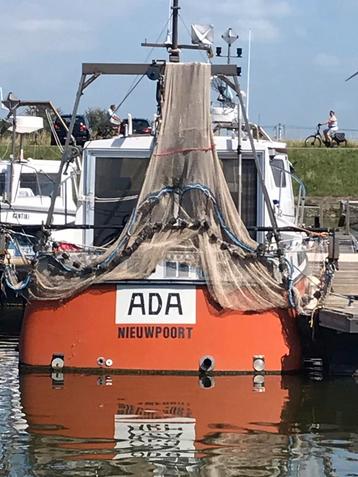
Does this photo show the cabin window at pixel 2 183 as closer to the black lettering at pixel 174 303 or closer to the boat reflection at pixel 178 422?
the boat reflection at pixel 178 422

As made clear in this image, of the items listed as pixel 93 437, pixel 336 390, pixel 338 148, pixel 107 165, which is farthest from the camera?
pixel 338 148

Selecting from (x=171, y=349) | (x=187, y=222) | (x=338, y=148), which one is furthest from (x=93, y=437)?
(x=338, y=148)

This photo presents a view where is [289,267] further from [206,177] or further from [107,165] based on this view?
[107,165]

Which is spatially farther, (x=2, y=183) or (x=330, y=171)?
(x=330, y=171)

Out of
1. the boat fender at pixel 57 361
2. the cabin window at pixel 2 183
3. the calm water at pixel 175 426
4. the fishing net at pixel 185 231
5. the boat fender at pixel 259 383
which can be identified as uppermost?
the cabin window at pixel 2 183

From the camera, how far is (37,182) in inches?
964

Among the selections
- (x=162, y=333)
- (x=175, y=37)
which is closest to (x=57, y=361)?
(x=162, y=333)

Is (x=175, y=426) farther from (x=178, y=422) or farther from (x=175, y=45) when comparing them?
(x=175, y=45)

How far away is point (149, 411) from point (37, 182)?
43.1 ft

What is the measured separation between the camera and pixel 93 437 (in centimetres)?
1073

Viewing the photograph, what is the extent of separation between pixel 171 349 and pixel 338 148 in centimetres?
3511

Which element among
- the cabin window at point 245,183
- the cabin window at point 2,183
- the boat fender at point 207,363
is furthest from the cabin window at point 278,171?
the cabin window at point 2,183

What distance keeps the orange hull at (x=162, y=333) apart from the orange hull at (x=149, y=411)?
197 mm

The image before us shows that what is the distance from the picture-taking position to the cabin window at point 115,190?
50.9 feet
